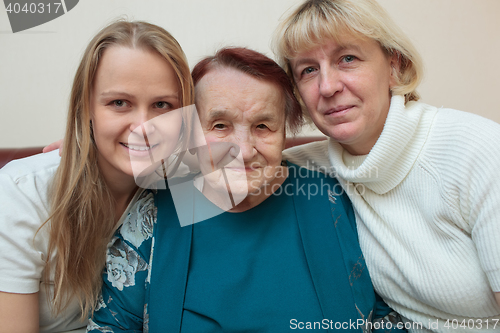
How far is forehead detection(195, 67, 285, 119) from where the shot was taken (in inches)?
42.8

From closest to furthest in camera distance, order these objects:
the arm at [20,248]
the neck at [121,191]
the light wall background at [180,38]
→ 1. the arm at [20,248]
2. the neck at [121,191]
3. the light wall background at [180,38]

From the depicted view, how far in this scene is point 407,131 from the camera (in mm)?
1059

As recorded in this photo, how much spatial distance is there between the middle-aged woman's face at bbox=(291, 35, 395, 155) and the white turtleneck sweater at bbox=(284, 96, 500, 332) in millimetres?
66

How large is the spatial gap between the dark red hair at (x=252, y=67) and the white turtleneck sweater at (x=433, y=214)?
0.32 m

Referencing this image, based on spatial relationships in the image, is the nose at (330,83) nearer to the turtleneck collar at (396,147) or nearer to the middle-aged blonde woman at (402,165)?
the middle-aged blonde woman at (402,165)

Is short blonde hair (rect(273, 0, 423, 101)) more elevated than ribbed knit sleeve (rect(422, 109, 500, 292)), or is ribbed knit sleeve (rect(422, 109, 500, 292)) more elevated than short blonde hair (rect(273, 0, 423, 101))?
short blonde hair (rect(273, 0, 423, 101))

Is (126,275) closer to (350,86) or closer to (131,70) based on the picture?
(131,70)

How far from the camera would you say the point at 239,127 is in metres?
1.10

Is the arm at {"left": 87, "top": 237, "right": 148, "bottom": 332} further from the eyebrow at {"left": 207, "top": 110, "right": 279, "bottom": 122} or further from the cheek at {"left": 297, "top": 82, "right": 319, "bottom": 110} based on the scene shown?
the cheek at {"left": 297, "top": 82, "right": 319, "bottom": 110}

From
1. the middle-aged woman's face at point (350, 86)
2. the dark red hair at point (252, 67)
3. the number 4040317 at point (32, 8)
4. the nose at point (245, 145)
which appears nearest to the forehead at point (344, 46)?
the middle-aged woman's face at point (350, 86)

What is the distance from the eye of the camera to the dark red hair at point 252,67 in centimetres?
112

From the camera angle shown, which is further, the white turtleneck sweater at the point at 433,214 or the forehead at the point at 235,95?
the forehead at the point at 235,95

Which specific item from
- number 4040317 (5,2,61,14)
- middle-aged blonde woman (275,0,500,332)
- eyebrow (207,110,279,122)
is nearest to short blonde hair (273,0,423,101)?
middle-aged blonde woman (275,0,500,332)

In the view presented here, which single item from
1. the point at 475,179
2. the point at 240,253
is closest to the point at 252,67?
the point at 240,253
